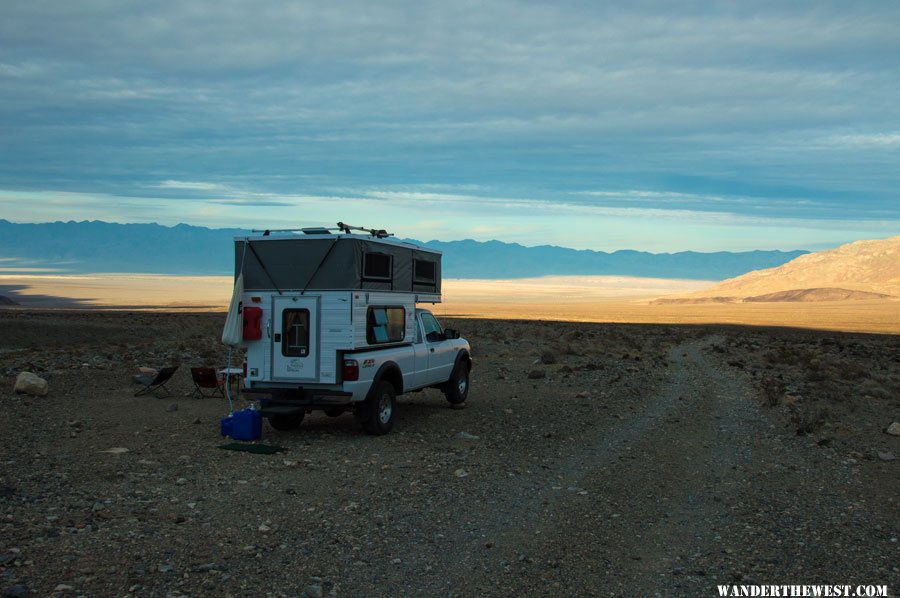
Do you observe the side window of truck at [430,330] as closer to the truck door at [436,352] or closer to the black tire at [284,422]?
the truck door at [436,352]

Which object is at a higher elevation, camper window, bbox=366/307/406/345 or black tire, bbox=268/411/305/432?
camper window, bbox=366/307/406/345

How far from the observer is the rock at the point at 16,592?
5438mm

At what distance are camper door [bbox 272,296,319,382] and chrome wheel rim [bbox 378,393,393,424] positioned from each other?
1.17 m

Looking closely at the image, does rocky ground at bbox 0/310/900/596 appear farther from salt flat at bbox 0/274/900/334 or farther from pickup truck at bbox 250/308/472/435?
salt flat at bbox 0/274/900/334

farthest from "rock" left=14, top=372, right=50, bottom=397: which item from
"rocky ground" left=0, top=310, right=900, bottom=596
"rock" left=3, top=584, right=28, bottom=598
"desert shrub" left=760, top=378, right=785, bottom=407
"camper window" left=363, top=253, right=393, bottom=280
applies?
"desert shrub" left=760, top=378, right=785, bottom=407

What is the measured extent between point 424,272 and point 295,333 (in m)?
3.07

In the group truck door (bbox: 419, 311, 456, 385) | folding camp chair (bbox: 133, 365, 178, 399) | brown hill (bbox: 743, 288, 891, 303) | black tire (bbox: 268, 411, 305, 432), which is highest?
brown hill (bbox: 743, 288, 891, 303)

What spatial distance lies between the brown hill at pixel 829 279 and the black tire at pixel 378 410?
128 metres

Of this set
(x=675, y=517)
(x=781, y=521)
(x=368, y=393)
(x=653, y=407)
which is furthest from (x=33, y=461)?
(x=653, y=407)

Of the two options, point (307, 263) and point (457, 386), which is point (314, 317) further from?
point (457, 386)

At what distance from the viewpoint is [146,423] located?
498 inches

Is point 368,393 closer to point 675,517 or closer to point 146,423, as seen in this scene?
point 146,423

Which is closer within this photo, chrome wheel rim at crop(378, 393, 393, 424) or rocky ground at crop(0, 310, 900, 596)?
rocky ground at crop(0, 310, 900, 596)

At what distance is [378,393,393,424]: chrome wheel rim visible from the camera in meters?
12.0
